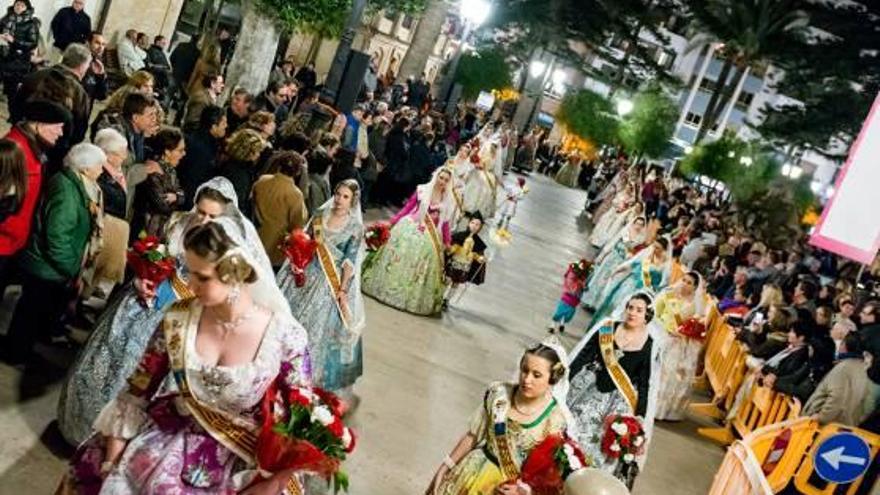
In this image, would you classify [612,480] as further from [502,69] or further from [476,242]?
[502,69]

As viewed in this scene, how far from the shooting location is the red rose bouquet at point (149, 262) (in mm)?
5770

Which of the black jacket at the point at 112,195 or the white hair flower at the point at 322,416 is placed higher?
the white hair flower at the point at 322,416

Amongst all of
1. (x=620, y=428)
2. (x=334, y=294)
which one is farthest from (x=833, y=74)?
(x=620, y=428)

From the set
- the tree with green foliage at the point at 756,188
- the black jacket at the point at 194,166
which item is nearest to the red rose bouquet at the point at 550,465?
the black jacket at the point at 194,166

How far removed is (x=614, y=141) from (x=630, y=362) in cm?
3914

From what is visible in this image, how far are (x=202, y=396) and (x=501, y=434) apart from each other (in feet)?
6.37

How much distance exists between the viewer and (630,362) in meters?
7.16

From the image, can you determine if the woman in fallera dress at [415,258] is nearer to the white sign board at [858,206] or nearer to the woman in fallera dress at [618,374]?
the woman in fallera dress at [618,374]

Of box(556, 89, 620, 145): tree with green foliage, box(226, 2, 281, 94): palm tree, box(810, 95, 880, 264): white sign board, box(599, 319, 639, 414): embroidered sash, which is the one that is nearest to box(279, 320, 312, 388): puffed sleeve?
box(599, 319, 639, 414): embroidered sash

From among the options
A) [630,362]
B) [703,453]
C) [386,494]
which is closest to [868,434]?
[703,453]

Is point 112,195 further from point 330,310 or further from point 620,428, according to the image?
point 620,428

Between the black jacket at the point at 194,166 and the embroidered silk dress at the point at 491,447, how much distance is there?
4.21m

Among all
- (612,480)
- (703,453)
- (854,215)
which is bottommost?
(703,453)

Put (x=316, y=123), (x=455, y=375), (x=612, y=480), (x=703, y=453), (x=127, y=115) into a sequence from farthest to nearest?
(x=316, y=123)
(x=703, y=453)
(x=455, y=375)
(x=127, y=115)
(x=612, y=480)
